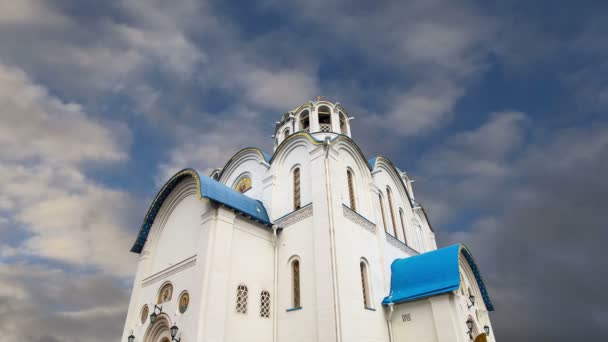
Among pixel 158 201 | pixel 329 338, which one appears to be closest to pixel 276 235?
pixel 329 338

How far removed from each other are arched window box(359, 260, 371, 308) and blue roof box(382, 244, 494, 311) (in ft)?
2.28

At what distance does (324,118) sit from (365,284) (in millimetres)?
9237

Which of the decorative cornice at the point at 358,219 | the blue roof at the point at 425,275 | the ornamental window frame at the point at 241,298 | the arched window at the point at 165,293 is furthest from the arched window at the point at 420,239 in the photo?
the arched window at the point at 165,293

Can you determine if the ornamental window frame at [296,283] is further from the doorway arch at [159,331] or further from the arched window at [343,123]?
the arched window at [343,123]

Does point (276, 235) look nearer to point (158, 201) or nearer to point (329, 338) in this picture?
point (329, 338)

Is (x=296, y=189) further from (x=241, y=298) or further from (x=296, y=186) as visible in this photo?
(x=241, y=298)

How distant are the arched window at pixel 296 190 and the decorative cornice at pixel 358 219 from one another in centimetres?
172

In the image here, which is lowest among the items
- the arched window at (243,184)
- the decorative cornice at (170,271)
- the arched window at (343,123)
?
the decorative cornice at (170,271)

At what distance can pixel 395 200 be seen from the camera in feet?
53.6

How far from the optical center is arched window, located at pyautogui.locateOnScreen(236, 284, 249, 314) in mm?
10275

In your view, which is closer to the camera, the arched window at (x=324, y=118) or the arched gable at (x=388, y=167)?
the arched gable at (x=388, y=167)

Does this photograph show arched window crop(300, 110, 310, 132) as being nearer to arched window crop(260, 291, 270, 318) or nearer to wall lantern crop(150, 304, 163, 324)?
arched window crop(260, 291, 270, 318)

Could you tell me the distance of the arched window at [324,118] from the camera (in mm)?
17083

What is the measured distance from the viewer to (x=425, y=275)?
11555mm
